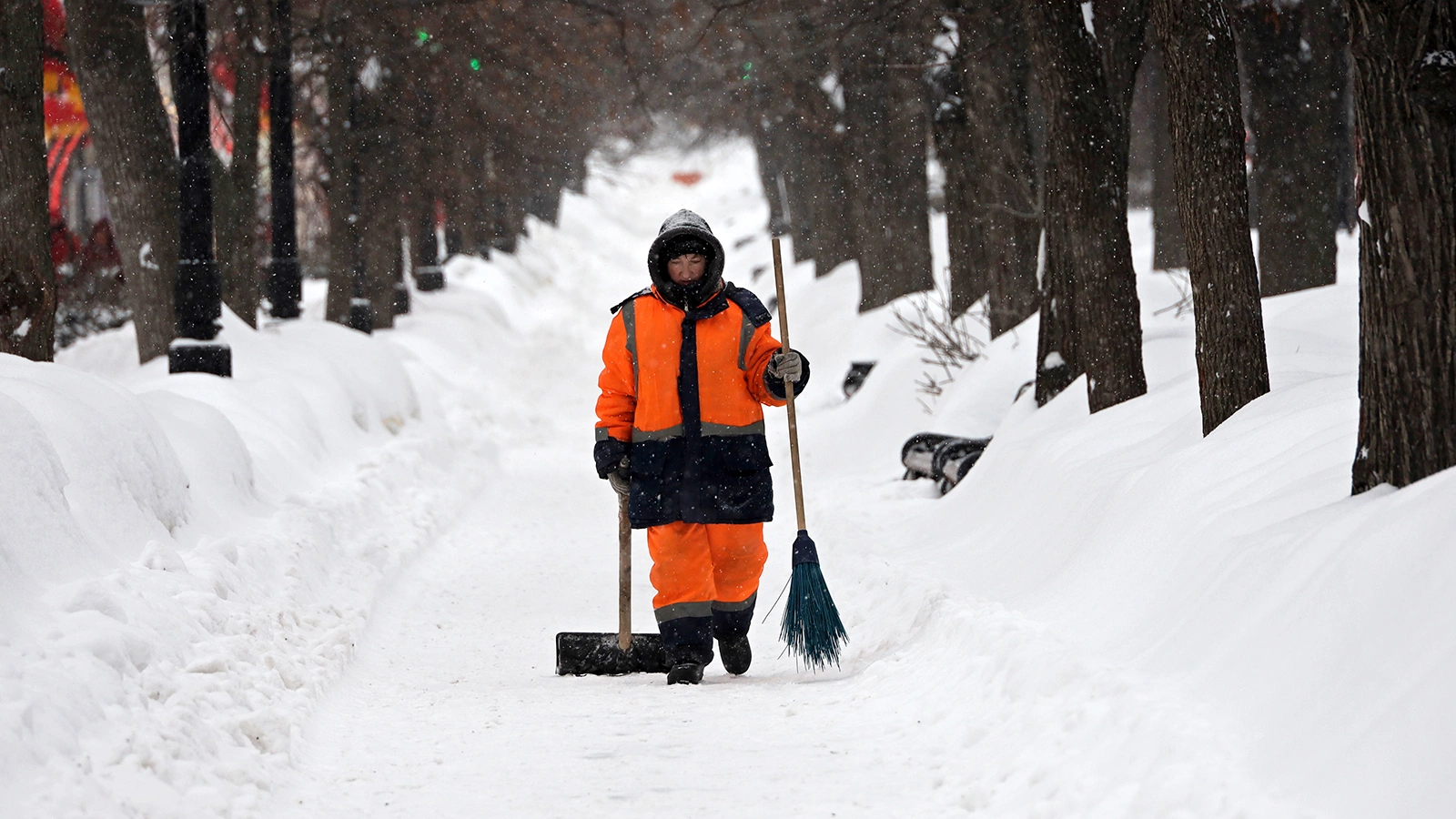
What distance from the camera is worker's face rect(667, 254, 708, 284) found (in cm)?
609

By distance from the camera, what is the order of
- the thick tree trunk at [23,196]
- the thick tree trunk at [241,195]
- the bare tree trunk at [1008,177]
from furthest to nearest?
the thick tree trunk at [241,195] < the bare tree trunk at [1008,177] < the thick tree trunk at [23,196]

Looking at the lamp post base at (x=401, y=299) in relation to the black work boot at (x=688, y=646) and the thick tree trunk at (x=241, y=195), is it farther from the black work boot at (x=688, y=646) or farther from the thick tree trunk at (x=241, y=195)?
the black work boot at (x=688, y=646)

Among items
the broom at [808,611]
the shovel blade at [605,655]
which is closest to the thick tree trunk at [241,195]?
the shovel blade at [605,655]

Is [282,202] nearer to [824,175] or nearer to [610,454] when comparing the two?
[610,454]

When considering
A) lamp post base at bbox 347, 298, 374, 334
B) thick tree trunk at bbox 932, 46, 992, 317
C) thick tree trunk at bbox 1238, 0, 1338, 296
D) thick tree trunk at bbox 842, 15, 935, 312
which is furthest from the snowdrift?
thick tree trunk at bbox 842, 15, 935, 312

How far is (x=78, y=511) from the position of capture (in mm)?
5730

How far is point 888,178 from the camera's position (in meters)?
18.6

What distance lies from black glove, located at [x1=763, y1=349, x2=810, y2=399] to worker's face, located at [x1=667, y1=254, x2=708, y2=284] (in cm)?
49

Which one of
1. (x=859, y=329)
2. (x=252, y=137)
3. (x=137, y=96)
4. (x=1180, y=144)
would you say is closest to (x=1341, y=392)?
(x=1180, y=144)

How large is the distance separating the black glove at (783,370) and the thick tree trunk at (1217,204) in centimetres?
176

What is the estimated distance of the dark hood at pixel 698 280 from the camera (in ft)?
20.0

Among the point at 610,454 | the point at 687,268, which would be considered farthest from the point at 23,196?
the point at 687,268

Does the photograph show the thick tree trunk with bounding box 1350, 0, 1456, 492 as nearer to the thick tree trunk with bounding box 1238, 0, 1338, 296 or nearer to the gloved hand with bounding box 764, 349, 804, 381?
the gloved hand with bounding box 764, 349, 804, 381

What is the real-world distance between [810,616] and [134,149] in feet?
25.0
